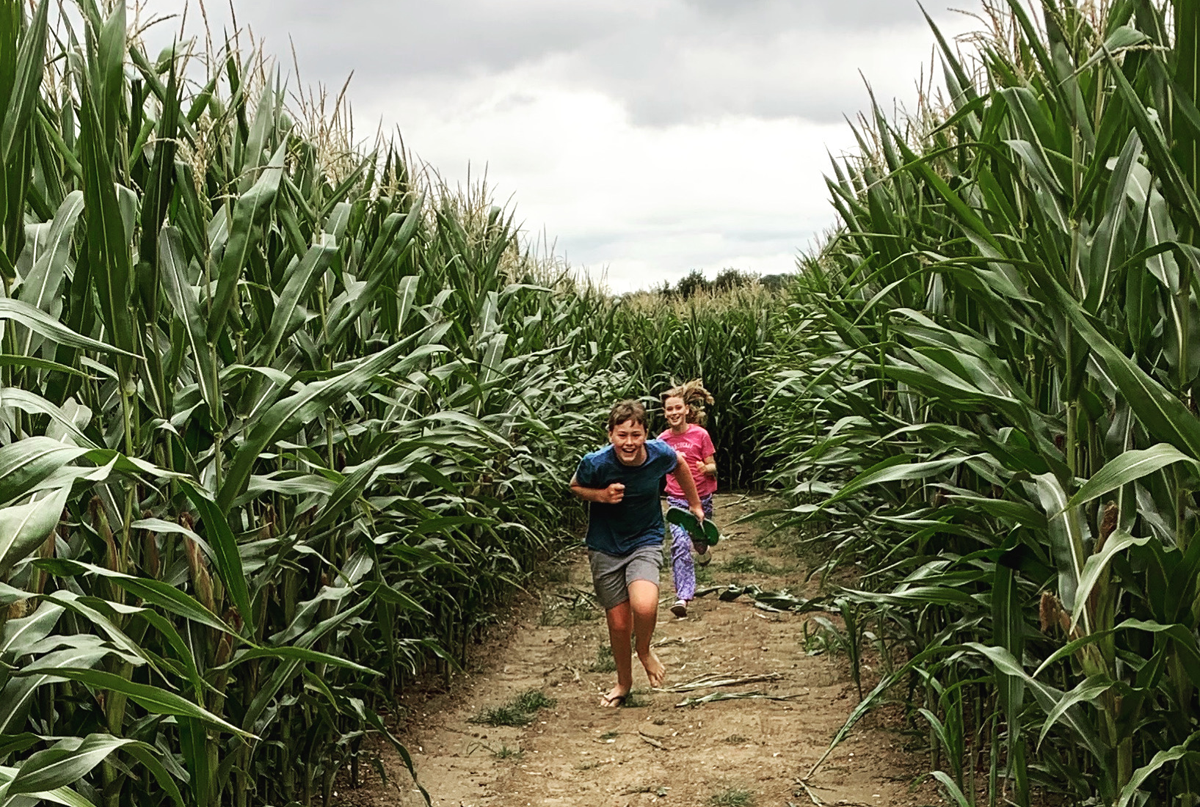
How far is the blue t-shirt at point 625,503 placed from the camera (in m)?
Result: 5.84

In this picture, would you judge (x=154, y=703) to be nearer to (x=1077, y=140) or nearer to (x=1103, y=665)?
(x=1103, y=665)

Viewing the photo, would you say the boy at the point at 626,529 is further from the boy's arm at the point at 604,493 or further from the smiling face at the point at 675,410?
the smiling face at the point at 675,410

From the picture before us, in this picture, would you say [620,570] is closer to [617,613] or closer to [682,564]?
[617,613]

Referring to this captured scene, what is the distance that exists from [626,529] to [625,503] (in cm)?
13

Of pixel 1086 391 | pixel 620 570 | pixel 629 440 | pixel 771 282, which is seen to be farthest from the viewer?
pixel 771 282

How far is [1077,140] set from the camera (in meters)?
2.49

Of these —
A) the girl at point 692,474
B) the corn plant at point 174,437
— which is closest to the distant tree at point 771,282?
the girl at point 692,474

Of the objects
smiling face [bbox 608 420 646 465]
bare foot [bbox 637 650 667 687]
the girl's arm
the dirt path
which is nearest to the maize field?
the dirt path

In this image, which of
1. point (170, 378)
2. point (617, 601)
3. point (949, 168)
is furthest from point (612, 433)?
point (170, 378)

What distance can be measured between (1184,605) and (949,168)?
1.92 metres

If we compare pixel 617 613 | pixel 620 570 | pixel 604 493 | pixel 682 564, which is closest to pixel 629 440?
pixel 604 493

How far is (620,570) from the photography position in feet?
19.1

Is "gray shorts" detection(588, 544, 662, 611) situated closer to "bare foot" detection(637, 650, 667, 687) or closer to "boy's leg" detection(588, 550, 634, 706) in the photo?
"boy's leg" detection(588, 550, 634, 706)

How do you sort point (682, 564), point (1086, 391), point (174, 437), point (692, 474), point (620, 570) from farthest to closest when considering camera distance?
point (682, 564) < point (692, 474) < point (620, 570) < point (174, 437) < point (1086, 391)
